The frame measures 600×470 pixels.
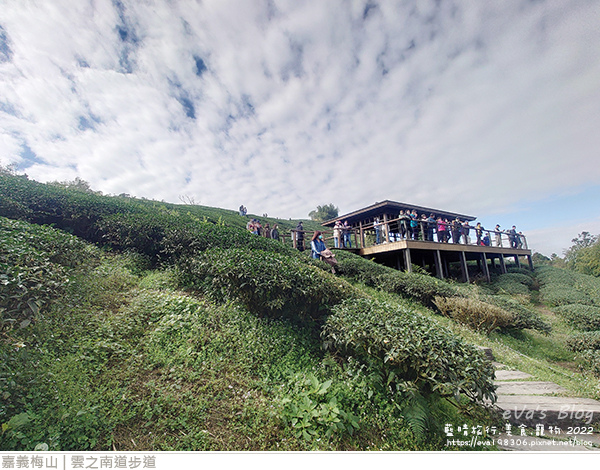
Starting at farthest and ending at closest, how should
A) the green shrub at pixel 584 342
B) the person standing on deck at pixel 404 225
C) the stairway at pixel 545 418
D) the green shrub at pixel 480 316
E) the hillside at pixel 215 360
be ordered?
the person standing on deck at pixel 404 225, the green shrub at pixel 480 316, the green shrub at pixel 584 342, the stairway at pixel 545 418, the hillside at pixel 215 360

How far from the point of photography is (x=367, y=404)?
8.56 feet

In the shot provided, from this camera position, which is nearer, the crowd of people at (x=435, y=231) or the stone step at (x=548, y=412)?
the stone step at (x=548, y=412)

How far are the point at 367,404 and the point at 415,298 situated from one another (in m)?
5.49

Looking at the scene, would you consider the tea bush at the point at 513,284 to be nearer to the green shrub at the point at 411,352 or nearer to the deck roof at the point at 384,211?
the deck roof at the point at 384,211

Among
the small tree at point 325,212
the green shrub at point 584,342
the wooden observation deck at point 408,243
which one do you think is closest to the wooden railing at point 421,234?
the wooden observation deck at point 408,243

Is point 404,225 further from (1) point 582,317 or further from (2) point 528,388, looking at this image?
(2) point 528,388

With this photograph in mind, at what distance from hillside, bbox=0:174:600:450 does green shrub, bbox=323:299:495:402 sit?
0.6 inches

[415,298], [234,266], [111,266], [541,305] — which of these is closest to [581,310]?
[541,305]

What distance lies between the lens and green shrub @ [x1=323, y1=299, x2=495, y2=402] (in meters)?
2.31

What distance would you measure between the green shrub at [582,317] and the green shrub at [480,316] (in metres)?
3.26

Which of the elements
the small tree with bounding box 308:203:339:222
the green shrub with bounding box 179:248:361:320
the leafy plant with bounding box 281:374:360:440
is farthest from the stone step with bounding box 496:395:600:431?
the small tree with bounding box 308:203:339:222

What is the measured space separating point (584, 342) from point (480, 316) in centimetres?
212

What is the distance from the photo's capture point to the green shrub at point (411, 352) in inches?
91.0

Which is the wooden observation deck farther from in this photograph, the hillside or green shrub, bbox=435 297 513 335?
the hillside
